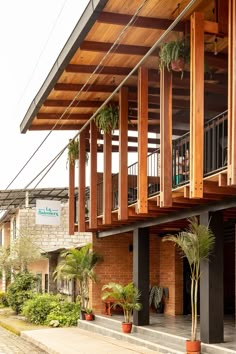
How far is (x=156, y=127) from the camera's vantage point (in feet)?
66.7

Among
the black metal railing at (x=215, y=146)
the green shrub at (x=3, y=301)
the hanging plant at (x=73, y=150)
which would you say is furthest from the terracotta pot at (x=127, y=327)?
the green shrub at (x=3, y=301)

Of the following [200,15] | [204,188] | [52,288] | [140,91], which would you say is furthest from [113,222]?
[52,288]

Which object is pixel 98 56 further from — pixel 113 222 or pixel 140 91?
pixel 113 222

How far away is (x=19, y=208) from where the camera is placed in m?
35.7

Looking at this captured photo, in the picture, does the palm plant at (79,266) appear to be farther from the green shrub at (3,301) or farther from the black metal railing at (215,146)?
the green shrub at (3,301)

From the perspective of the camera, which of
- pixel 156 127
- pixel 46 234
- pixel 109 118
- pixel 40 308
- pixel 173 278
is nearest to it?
pixel 109 118

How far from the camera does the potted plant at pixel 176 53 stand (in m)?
12.7

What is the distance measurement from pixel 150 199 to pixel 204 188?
2937mm

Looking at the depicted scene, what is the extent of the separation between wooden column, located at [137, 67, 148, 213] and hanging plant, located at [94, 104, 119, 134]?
105 inches

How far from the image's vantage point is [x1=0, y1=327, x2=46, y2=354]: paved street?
1608cm

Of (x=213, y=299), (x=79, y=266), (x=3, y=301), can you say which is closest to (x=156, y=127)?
(x=79, y=266)

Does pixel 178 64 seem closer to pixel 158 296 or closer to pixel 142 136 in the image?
pixel 142 136

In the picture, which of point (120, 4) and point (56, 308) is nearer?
point (120, 4)

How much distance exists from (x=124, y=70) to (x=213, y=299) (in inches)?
240
